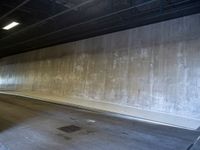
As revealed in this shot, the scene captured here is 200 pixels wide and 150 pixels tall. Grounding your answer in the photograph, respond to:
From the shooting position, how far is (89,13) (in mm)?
5887

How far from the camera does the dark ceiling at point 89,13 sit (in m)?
5.02

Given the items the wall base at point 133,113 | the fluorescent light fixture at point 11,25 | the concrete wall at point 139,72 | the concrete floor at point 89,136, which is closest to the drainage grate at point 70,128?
the concrete floor at point 89,136

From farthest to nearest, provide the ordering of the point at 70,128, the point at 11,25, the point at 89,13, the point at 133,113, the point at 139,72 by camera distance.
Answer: the point at 11,25 < the point at 139,72 < the point at 133,113 < the point at 89,13 < the point at 70,128

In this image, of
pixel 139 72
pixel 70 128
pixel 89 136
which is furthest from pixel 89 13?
pixel 89 136

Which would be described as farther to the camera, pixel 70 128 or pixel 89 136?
pixel 70 128

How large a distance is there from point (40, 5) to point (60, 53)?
522 cm

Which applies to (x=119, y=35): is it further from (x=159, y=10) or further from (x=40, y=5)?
(x=40, y=5)

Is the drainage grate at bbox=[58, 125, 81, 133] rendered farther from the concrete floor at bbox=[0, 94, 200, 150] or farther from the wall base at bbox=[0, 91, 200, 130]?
the wall base at bbox=[0, 91, 200, 130]

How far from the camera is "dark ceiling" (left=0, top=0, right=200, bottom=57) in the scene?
502cm

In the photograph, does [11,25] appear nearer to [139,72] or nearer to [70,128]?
[70,128]

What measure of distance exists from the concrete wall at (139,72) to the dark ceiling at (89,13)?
0.52 meters

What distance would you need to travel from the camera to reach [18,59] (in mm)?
15977

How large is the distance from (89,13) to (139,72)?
273 centimetres

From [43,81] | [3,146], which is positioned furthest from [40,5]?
[43,81]
